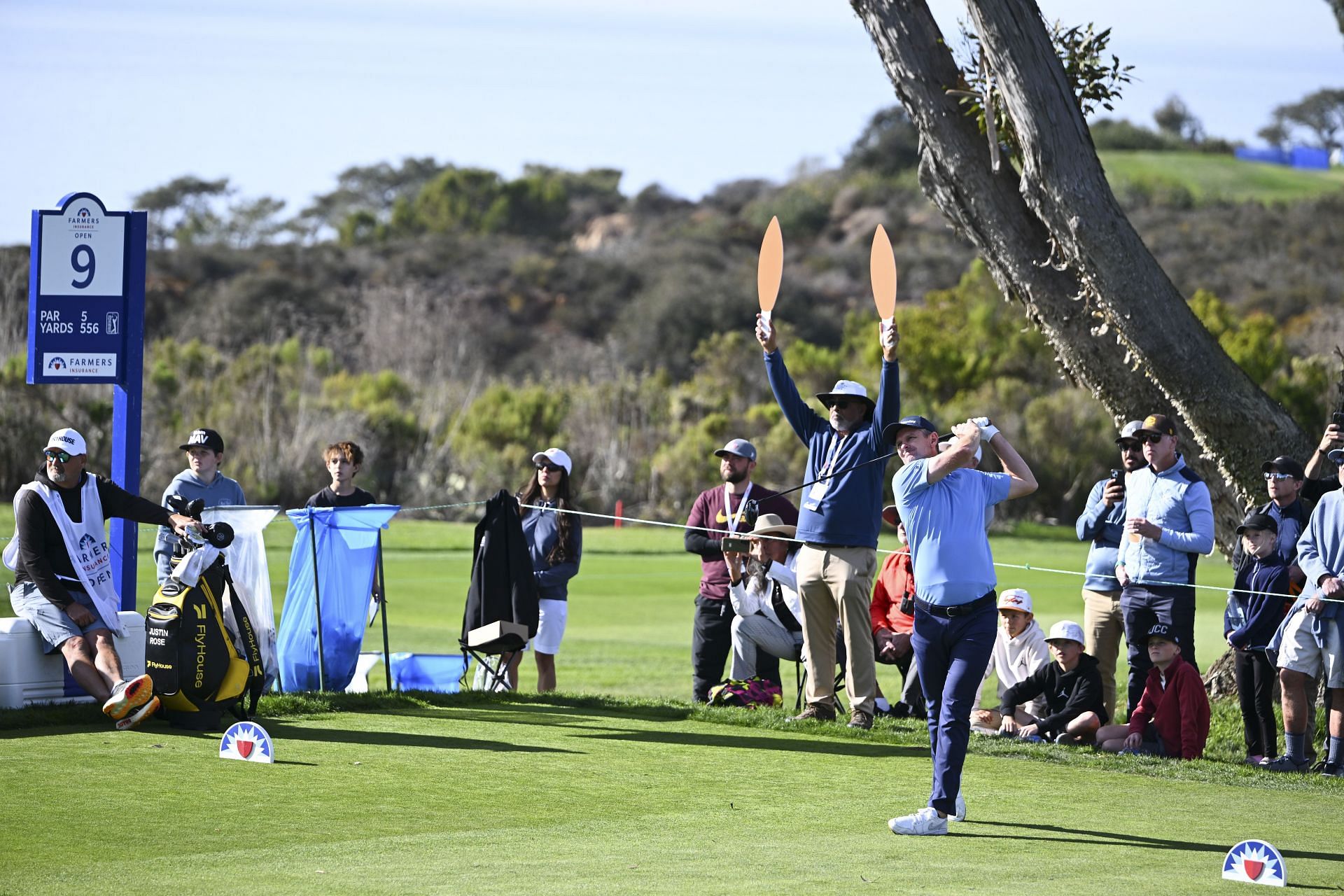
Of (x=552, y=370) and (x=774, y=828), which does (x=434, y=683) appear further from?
(x=552, y=370)

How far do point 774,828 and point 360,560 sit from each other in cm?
460

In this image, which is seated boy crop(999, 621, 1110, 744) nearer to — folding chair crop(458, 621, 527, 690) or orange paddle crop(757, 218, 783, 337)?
orange paddle crop(757, 218, 783, 337)

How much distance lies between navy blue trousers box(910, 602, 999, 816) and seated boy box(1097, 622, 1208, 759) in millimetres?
2894

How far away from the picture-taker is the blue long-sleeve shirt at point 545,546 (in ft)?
37.7

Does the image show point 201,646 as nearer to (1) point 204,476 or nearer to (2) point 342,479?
(1) point 204,476

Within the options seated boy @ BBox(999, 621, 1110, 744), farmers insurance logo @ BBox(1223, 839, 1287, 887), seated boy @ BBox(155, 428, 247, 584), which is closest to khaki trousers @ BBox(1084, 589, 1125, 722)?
seated boy @ BBox(999, 621, 1110, 744)

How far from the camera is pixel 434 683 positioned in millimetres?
12453

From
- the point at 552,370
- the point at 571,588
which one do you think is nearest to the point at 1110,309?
the point at 571,588

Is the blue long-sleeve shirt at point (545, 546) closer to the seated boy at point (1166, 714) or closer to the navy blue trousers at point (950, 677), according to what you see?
the seated boy at point (1166, 714)

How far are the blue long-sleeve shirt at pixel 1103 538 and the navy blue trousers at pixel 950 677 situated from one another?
360cm

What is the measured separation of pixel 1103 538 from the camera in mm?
10695

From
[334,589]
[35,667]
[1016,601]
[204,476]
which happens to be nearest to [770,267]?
[1016,601]

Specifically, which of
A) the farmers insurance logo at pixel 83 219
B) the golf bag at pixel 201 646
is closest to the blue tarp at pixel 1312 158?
the farmers insurance logo at pixel 83 219

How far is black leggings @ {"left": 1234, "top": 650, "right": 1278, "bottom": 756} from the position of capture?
9.83m
